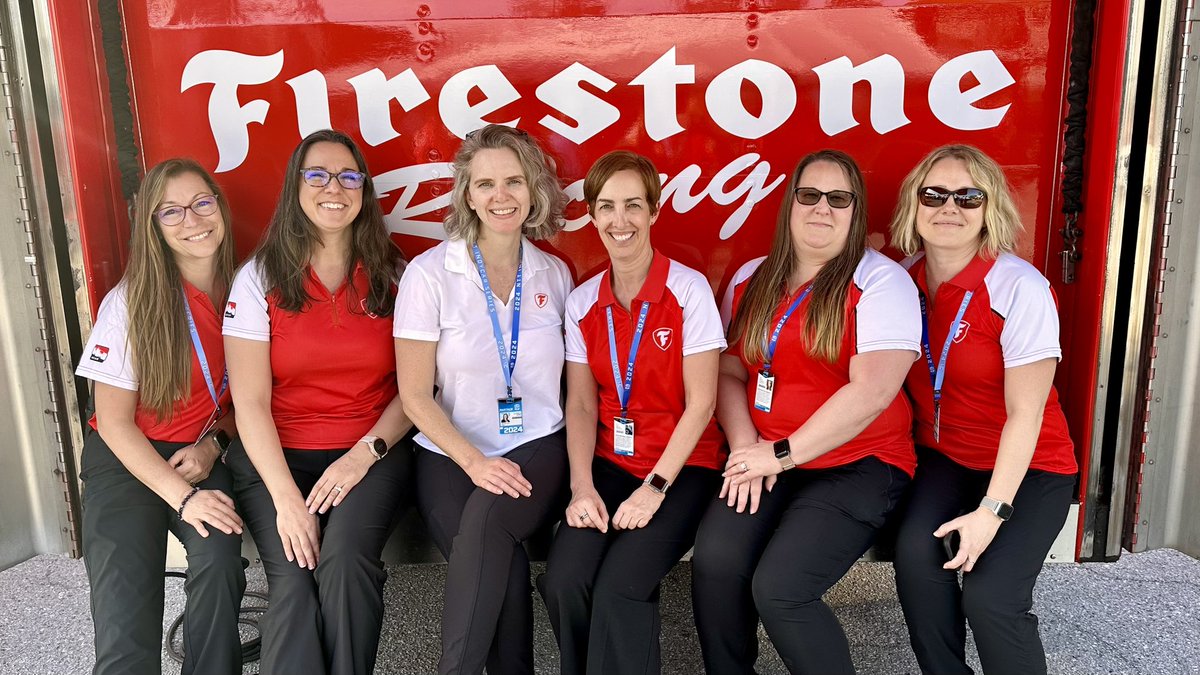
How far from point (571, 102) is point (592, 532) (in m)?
1.22

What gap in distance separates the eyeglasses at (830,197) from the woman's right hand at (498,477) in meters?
1.04

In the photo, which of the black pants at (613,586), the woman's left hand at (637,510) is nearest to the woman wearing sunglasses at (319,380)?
the black pants at (613,586)

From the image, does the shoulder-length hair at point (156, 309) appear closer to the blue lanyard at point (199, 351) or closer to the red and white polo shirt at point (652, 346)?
the blue lanyard at point (199, 351)

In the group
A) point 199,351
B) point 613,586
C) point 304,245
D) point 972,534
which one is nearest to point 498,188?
point 304,245

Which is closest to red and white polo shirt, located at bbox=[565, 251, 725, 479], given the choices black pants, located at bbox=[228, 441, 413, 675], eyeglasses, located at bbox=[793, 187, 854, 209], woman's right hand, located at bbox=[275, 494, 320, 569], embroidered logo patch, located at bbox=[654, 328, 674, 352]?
embroidered logo patch, located at bbox=[654, 328, 674, 352]

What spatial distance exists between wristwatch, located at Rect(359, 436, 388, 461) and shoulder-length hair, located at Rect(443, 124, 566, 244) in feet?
1.97

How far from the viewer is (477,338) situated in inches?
86.6

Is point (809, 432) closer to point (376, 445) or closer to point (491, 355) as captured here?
point (491, 355)

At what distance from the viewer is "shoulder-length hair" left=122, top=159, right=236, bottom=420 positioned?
2.12 m

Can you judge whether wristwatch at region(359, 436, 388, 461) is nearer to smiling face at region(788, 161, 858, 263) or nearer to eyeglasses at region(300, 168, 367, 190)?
eyeglasses at region(300, 168, 367, 190)

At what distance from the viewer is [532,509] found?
2.09 meters

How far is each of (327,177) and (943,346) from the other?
5.57 feet

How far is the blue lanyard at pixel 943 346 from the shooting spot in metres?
2.05

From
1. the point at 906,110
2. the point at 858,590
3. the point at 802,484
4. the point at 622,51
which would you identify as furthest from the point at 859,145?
the point at 858,590
